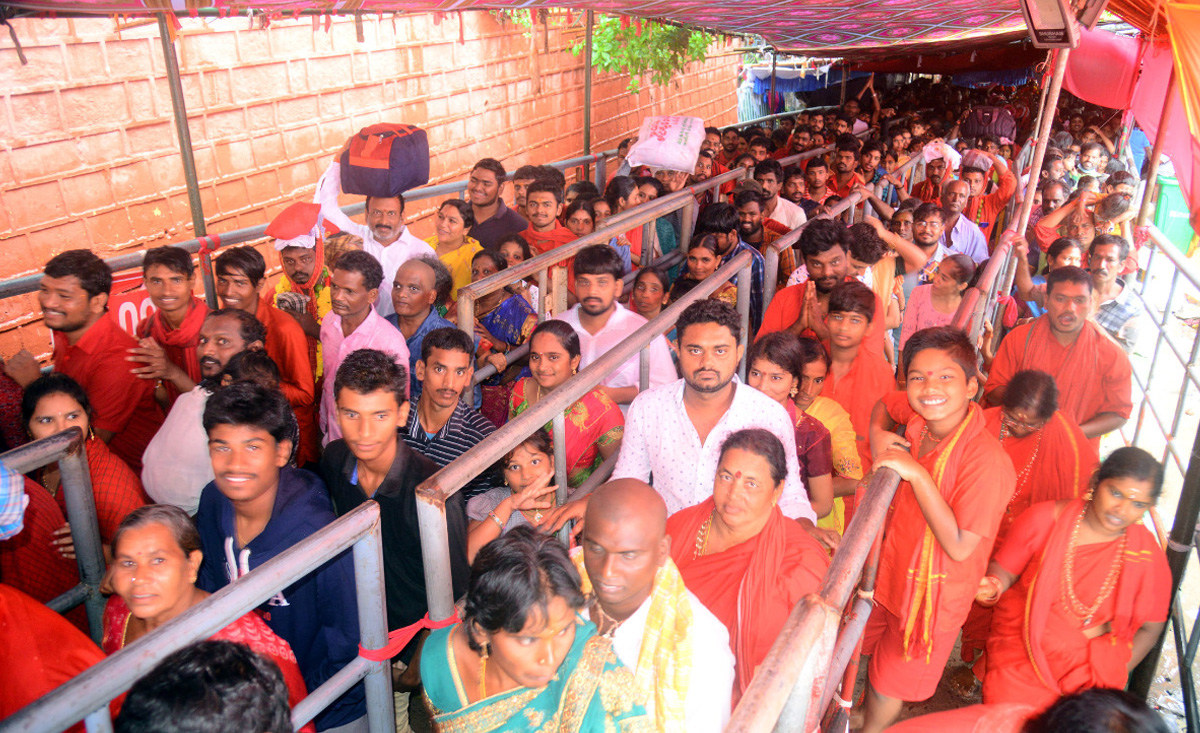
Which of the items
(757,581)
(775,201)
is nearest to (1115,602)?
(757,581)

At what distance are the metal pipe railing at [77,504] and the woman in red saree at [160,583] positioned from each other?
333 millimetres

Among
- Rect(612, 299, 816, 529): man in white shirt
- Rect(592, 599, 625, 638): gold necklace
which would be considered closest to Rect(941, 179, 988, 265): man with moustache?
Rect(612, 299, 816, 529): man in white shirt

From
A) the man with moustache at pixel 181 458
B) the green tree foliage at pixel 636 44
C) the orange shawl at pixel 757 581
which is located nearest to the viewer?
the orange shawl at pixel 757 581

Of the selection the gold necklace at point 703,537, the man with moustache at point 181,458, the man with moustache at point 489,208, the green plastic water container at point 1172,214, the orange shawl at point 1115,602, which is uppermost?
the man with moustache at point 489,208

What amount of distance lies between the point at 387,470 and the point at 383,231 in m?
2.55

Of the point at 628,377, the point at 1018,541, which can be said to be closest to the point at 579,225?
the point at 628,377

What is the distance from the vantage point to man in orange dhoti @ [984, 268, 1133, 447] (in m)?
3.85

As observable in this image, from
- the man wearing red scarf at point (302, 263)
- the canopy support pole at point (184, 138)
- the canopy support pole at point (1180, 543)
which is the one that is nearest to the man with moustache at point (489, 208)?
the man wearing red scarf at point (302, 263)

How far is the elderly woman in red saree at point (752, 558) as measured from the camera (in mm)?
2326

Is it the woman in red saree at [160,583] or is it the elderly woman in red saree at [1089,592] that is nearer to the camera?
the woman in red saree at [160,583]

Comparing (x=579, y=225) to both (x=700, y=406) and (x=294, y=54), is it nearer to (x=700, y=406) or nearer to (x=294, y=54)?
(x=700, y=406)

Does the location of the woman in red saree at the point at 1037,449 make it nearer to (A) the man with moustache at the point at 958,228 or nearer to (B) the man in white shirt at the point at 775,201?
(B) the man in white shirt at the point at 775,201

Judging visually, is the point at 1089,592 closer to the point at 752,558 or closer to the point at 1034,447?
the point at 1034,447

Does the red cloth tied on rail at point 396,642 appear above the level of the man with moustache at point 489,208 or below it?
below
